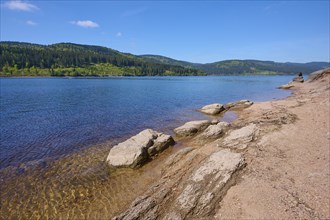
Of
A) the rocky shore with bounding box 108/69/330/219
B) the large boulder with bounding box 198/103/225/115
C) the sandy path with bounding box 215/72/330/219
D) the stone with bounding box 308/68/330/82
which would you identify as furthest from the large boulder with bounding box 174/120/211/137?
the stone with bounding box 308/68/330/82

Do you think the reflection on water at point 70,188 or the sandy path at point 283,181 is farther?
the reflection on water at point 70,188

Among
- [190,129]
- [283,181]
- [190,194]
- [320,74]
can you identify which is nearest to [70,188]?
[190,194]

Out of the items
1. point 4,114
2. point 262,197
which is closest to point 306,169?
point 262,197

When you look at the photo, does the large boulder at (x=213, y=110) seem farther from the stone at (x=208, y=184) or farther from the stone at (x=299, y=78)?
the stone at (x=299, y=78)

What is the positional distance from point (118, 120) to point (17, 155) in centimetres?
1404

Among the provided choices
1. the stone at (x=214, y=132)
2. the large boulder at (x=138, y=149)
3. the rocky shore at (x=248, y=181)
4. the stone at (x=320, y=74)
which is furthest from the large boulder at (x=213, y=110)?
the stone at (x=320, y=74)

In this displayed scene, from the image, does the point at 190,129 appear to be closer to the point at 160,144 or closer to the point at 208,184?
the point at 160,144

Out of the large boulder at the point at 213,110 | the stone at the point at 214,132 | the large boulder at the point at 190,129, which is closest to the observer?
the stone at the point at 214,132

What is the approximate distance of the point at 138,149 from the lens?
16.7 metres

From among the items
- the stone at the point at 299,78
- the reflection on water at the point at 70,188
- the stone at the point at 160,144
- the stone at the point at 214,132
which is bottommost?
the reflection on water at the point at 70,188

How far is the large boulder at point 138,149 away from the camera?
15.8 m

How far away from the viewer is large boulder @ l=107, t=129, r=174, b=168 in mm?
15812

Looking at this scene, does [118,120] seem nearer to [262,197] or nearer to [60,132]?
[60,132]

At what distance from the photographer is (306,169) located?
40.3ft
